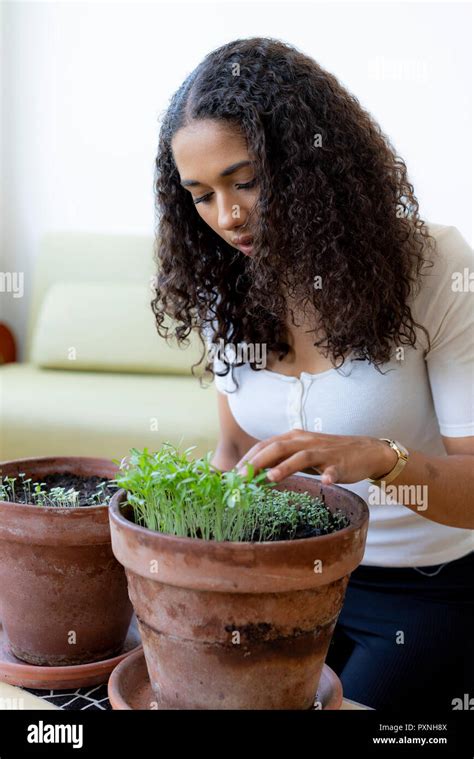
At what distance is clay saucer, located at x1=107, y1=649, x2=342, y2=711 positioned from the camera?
818mm

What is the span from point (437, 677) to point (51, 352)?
2.86m

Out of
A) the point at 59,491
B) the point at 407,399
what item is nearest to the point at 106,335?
the point at 407,399

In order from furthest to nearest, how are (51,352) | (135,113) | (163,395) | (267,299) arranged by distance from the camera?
1. (135,113)
2. (51,352)
3. (163,395)
4. (267,299)

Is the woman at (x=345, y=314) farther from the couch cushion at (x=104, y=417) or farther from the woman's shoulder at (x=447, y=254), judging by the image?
the couch cushion at (x=104, y=417)

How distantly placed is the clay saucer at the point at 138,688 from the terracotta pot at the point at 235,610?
51 millimetres

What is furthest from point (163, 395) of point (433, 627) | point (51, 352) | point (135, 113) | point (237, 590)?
point (237, 590)

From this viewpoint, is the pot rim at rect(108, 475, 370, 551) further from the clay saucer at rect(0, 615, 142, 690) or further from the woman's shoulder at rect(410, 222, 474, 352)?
the woman's shoulder at rect(410, 222, 474, 352)

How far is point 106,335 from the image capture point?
11.9 ft

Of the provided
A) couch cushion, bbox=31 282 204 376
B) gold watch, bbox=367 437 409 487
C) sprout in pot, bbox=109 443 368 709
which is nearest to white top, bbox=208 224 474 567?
gold watch, bbox=367 437 409 487

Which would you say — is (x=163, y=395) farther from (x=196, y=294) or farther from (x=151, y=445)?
(x=196, y=294)

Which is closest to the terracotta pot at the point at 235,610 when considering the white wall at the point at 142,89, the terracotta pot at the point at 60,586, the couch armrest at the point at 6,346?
the terracotta pot at the point at 60,586

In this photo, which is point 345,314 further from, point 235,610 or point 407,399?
point 235,610

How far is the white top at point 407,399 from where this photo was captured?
1246 mm

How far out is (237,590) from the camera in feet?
2.28
